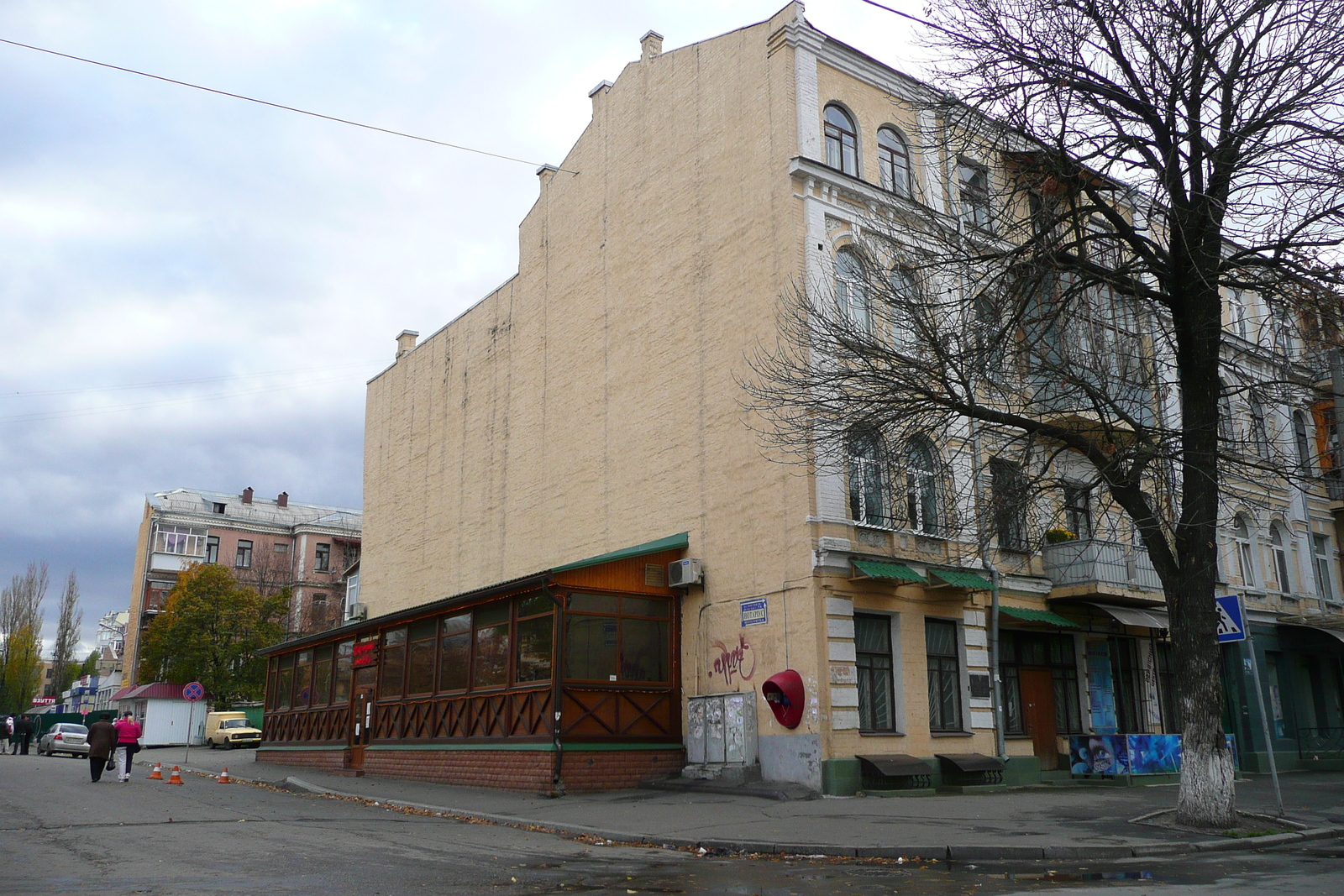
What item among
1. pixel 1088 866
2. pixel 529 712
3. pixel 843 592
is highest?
pixel 843 592

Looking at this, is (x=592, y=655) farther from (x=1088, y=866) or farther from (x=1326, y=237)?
(x=1326, y=237)

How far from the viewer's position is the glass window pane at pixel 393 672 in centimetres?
2472

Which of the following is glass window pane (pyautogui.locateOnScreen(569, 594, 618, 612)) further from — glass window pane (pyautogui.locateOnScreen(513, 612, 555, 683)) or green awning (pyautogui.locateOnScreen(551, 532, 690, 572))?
green awning (pyautogui.locateOnScreen(551, 532, 690, 572))

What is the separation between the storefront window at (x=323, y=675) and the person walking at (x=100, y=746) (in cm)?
629

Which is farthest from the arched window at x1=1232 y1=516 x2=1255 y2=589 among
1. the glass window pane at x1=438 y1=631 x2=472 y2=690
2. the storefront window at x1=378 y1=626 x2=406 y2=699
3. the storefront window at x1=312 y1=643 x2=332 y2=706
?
the storefront window at x1=312 y1=643 x2=332 y2=706

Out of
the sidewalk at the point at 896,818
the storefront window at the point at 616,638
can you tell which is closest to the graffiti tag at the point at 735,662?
the storefront window at the point at 616,638

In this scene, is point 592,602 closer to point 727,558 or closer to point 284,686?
point 727,558

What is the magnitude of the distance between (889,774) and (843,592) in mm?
3135

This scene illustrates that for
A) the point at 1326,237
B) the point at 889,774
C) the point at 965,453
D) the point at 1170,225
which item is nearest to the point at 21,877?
the point at 889,774

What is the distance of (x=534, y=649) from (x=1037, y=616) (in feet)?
33.3

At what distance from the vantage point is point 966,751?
765 inches

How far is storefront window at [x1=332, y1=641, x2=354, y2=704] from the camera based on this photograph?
27.5 m

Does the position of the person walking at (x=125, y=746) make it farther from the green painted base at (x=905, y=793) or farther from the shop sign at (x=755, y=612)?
the green painted base at (x=905, y=793)

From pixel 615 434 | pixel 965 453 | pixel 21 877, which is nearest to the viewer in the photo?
pixel 21 877
